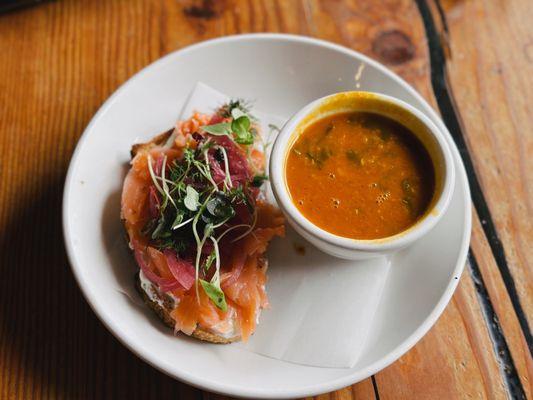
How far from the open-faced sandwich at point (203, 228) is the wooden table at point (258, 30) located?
38 centimetres

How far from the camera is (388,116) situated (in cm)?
248

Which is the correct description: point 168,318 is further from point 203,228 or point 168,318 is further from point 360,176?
point 360,176

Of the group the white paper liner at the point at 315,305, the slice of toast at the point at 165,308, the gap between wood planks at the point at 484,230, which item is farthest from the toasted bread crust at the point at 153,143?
the gap between wood planks at the point at 484,230

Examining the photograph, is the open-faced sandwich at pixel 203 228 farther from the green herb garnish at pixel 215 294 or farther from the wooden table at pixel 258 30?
the wooden table at pixel 258 30

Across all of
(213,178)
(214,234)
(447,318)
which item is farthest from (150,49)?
(447,318)

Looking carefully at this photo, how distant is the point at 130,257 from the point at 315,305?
2.81 feet

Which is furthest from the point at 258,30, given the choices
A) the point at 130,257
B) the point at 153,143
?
the point at 130,257

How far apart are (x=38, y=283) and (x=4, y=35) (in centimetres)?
159

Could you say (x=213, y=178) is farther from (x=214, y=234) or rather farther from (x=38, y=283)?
(x=38, y=283)

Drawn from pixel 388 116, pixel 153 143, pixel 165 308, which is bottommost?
pixel 165 308

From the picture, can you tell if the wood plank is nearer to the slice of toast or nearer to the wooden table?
the wooden table

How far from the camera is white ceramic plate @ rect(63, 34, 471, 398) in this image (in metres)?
2.19

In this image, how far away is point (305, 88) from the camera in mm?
2939

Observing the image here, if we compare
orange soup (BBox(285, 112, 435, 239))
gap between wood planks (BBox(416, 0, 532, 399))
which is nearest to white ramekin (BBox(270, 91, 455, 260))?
orange soup (BBox(285, 112, 435, 239))
